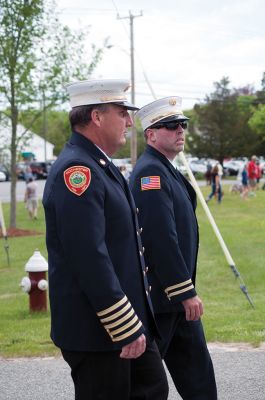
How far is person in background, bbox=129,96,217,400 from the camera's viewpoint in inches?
152

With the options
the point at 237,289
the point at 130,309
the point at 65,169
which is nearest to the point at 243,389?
the point at 130,309

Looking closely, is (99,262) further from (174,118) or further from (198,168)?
(198,168)

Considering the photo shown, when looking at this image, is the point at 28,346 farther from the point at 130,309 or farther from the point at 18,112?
the point at 18,112

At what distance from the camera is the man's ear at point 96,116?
10.2 ft

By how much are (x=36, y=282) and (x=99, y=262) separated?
483 cm

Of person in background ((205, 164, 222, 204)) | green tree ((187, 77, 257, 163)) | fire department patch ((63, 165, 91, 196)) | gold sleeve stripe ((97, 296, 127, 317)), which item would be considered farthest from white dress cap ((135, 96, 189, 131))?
green tree ((187, 77, 257, 163))

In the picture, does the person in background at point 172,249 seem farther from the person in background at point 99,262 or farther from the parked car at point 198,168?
the parked car at point 198,168

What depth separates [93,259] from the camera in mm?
2846

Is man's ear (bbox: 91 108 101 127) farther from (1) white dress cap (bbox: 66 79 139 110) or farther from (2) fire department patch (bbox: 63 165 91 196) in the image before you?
(2) fire department patch (bbox: 63 165 91 196)

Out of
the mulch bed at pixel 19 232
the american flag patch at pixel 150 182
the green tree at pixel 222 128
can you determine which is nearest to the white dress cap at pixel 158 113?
the american flag patch at pixel 150 182

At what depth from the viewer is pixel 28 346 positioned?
20.6 ft

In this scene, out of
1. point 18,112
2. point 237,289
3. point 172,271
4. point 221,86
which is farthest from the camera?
point 221,86

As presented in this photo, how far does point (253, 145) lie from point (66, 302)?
60822mm

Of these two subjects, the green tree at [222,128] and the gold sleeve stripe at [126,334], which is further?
the green tree at [222,128]
